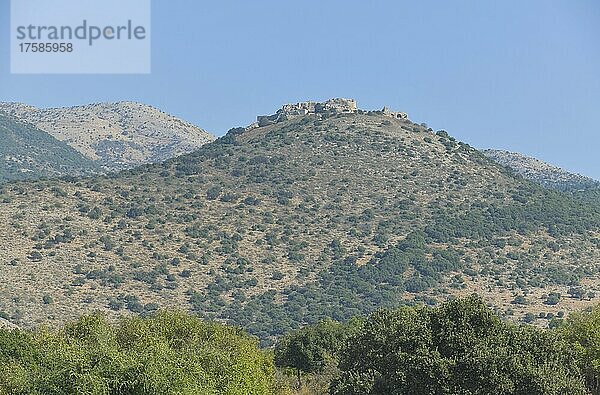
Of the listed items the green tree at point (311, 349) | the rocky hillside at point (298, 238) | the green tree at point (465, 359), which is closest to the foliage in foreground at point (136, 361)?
the green tree at point (465, 359)

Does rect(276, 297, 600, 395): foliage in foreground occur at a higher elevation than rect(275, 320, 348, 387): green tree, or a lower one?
higher

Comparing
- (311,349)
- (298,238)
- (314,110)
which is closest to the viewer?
(311,349)

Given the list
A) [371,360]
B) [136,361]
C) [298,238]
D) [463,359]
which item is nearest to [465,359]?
[463,359]

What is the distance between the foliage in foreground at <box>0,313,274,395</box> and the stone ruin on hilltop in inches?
4255

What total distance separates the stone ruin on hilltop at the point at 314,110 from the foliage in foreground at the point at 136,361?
108070mm

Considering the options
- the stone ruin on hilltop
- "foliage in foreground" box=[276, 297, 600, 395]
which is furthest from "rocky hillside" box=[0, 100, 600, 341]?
"foliage in foreground" box=[276, 297, 600, 395]

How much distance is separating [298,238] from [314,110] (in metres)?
57.2

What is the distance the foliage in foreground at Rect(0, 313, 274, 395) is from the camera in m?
27.3

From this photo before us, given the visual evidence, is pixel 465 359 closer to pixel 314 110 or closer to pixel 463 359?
pixel 463 359

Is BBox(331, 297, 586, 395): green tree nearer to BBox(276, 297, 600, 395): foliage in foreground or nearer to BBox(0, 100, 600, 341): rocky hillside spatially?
BBox(276, 297, 600, 395): foliage in foreground

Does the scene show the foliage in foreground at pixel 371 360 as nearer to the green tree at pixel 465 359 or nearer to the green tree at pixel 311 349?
the green tree at pixel 465 359

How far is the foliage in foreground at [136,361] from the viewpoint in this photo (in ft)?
89.5

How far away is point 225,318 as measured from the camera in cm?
9562

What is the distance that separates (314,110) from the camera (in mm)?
163000
